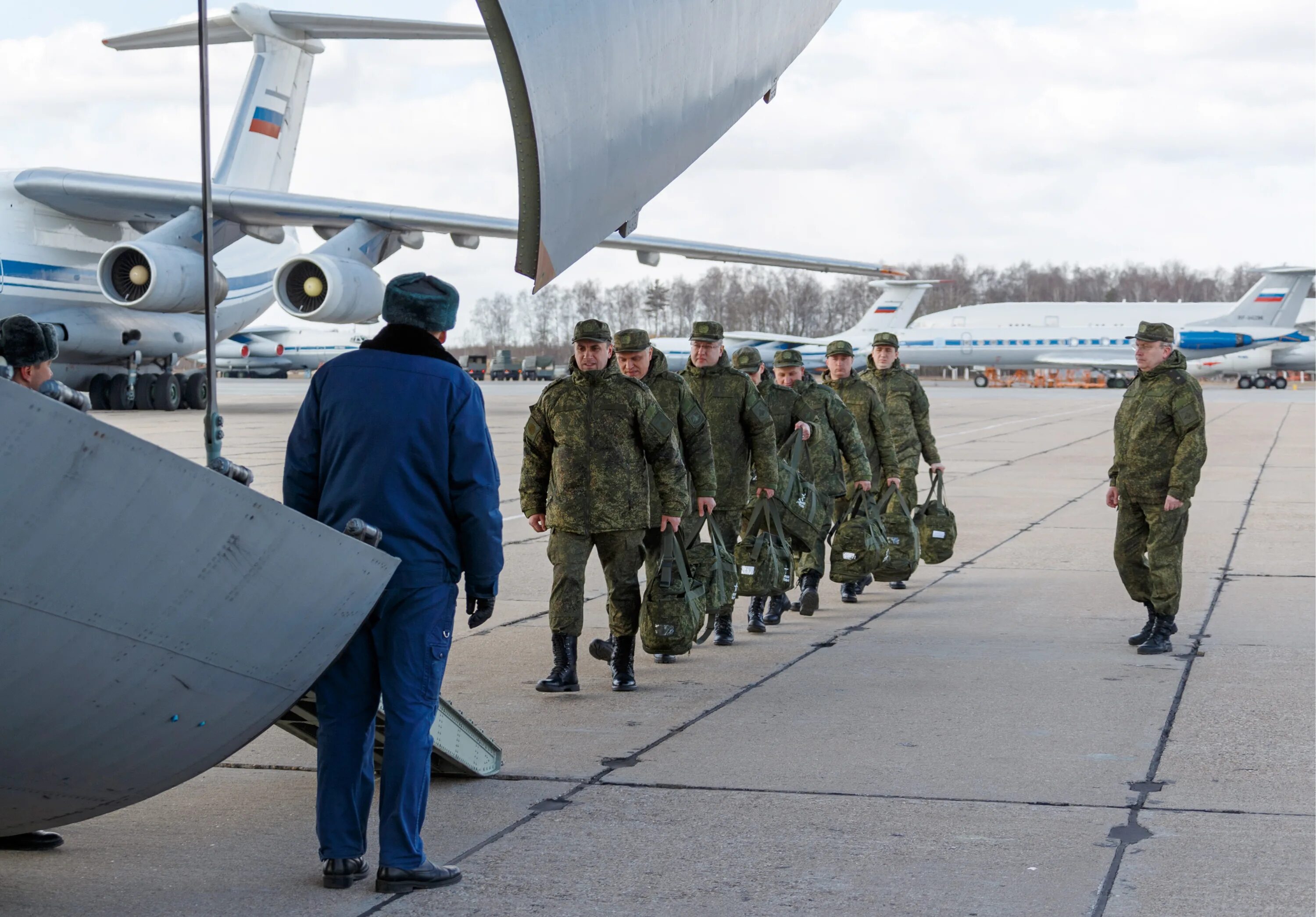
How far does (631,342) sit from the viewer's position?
658 centimetres

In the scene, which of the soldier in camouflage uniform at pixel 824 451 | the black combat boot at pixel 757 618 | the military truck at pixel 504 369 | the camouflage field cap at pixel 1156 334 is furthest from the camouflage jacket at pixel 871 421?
the military truck at pixel 504 369

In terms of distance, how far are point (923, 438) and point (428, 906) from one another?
6140 mm

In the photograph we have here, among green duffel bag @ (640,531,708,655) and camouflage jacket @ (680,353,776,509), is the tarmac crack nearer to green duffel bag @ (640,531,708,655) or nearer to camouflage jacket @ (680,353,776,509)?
green duffel bag @ (640,531,708,655)

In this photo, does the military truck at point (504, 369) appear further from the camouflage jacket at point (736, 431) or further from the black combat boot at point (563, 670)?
the black combat boot at point (563, 670)

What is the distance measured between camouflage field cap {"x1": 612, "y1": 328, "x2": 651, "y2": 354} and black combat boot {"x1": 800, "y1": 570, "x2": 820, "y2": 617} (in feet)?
7.16

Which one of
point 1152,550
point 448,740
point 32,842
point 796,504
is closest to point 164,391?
point 796,504

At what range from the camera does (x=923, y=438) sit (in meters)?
9.11

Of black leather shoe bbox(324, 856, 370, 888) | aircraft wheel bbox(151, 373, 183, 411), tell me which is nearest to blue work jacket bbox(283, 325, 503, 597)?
black leather shoe bbox(324, 856, 370, 888)

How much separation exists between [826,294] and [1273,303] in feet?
198

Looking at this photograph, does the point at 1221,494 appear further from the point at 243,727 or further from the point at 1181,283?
the point at 1181,283

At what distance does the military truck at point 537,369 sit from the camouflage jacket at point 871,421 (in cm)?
6746

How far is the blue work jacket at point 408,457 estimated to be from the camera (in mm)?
3783

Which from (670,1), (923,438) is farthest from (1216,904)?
(923,438)

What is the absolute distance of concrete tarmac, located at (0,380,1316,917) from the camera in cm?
366
